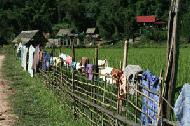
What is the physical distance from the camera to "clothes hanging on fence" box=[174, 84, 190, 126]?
4.42 metres

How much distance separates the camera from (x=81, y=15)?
75250mm

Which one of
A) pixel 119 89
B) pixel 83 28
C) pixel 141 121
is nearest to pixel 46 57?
pixel 119 89

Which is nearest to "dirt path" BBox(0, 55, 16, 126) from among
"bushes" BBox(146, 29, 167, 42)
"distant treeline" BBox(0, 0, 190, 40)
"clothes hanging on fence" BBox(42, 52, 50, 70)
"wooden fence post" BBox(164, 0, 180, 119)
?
"clothes hanging on fence" BBox(42, 52, 50, 70)

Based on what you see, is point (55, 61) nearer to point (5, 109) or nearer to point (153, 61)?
point (5, 109)

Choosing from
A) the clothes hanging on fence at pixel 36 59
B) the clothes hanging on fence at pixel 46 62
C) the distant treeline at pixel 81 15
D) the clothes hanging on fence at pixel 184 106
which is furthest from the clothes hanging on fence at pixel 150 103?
the distant treeline at pixel 81 15

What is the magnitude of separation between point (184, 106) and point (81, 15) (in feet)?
233

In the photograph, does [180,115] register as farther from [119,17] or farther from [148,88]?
[119,17]

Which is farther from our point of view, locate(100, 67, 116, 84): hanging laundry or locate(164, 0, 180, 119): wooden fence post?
locate(100, 67, 116, 84): hanging laundry

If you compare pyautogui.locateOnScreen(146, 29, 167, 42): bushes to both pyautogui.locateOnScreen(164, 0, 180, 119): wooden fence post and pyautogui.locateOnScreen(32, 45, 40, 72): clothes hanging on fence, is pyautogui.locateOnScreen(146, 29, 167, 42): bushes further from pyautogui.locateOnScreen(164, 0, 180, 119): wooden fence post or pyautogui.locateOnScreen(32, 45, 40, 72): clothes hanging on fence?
pyautogui.locateOnScreen(164, 0, 180, 119): wooden fence post

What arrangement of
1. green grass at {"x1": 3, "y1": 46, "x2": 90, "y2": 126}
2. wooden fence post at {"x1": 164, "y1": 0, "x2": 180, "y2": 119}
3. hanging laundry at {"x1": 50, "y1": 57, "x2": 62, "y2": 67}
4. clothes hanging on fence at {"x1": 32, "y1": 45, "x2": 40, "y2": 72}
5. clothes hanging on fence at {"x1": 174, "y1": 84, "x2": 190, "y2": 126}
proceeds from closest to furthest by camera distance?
clothes hanging on fence at {"x1": 174, "y1": 84, "x2": 190, "y2": 126}, wooden fence post at {"x1": 164, "y1": 0, "x2": 180, "y2": 119}, green grass at {"x1": 3, "y1": 46, "x2": 90, "y2": 126}, hanging laundry at {"x1": 50, "y1": 57, "x2": 62, "y2": 67}, clothes hanging on fence at {"x1": 32, "y1": 45, "x2": 40, "y2": 72}

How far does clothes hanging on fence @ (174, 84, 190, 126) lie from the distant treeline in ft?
178

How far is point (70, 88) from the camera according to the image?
11.0 m

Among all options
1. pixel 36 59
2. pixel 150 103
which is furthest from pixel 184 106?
pixel 36 59

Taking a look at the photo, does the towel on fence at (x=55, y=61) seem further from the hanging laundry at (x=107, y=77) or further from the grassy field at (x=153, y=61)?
the grassy field at (x=153, y=61)
